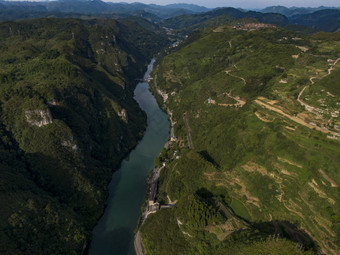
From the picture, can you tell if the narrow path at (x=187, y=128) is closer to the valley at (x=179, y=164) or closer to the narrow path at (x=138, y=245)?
the valley at (x=179, y=164)

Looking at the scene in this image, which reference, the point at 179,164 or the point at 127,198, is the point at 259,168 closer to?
the point at 179,164

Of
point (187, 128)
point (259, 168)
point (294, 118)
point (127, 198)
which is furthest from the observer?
point (187, 128)

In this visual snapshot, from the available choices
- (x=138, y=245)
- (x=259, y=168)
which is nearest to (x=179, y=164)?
(x=259, y=168)

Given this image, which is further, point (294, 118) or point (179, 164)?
point (179, 164)

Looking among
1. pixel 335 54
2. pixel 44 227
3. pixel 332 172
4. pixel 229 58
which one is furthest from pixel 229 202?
pixel 229 58

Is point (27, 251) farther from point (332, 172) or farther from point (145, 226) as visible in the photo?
point (332, 172)

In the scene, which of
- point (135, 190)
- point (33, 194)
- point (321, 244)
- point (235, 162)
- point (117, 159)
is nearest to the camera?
point (321, 244)
